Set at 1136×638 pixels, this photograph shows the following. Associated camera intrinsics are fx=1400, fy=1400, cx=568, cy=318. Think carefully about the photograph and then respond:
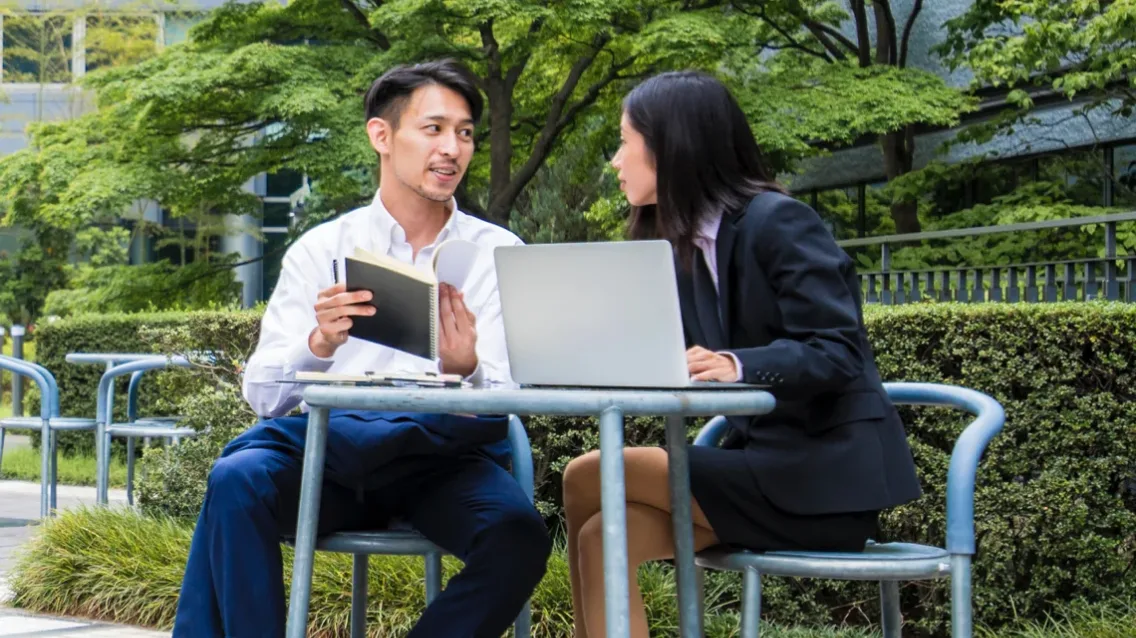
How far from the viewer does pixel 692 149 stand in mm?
2760

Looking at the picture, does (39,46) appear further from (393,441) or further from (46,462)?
(393,441)

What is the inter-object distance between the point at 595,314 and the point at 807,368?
43 cm

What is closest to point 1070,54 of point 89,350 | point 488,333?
point 89,350

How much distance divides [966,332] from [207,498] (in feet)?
9.01

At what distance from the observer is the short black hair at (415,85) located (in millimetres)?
3168

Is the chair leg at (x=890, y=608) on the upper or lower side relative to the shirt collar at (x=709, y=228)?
lower

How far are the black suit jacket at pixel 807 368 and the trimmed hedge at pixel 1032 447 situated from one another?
196 cm

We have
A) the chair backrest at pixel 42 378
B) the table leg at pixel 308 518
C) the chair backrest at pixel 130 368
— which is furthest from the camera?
the chair backrest at pixel 42 378

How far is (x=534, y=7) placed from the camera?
45.4ft

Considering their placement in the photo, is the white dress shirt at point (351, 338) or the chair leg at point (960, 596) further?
the white dress shirt at point (351, 338)

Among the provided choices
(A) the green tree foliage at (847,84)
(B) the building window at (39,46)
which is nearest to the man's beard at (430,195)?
(A) the green tree foliage at (847,84)

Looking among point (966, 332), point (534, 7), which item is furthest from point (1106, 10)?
point (966, 332)

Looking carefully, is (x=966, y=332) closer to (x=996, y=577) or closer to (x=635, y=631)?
(x=996, y=577)

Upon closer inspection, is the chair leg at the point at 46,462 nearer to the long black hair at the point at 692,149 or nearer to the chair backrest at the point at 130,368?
the chair backrest at the point at 130,368
